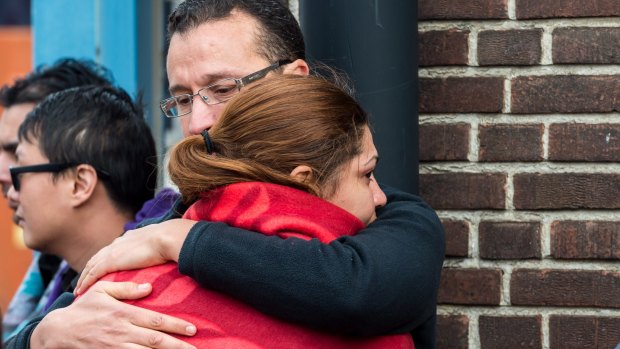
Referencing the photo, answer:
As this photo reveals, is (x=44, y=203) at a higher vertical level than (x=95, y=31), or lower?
lower

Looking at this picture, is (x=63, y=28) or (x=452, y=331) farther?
(x=63, y=28)

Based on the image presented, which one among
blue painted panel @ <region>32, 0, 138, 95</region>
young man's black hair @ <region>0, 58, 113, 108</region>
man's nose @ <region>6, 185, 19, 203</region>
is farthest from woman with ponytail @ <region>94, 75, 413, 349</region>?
blue painted panel @ <region>32, 0, 138, 95</region>

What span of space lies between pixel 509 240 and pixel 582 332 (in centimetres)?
30

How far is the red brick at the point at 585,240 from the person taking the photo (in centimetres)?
260

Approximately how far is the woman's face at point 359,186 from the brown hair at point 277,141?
0.7 inches

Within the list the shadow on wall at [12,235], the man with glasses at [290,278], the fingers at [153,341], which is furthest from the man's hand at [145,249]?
the shadow on wall at [12,235]

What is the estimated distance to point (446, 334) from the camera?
271 cm

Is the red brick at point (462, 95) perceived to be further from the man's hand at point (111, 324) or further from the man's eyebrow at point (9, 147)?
the man's eyebrow at point (9, 147)

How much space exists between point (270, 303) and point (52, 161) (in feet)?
5.19

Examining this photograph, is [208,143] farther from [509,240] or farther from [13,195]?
[13,195]

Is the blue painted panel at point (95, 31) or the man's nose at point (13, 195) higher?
the blue painted panel at point (95, 31)

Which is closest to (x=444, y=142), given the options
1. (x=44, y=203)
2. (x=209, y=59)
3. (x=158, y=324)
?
(x=209, y=59)

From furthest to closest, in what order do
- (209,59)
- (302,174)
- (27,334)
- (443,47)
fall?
(443,47), (209,59), (27,334), (302,174)

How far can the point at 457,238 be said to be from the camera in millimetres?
2703
